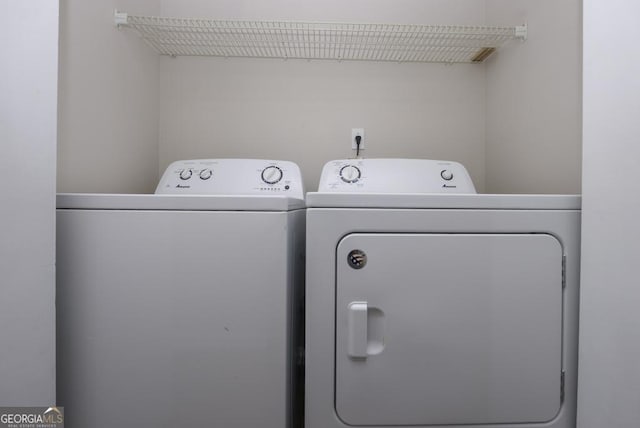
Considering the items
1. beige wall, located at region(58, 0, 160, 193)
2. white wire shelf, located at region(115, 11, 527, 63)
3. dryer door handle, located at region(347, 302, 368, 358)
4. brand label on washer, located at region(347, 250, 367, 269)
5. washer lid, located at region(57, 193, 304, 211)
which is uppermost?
white wire shelf, located at region(115, 11, 527, 63)

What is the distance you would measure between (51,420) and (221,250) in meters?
0.59

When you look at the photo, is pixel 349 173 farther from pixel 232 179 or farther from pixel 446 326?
pixel 446 326

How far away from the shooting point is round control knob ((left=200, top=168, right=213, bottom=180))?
1.38m

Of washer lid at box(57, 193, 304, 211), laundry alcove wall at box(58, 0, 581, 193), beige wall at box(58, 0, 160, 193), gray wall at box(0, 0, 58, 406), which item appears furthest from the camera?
laundry alcove wall at box(58, 0, 581, 193)

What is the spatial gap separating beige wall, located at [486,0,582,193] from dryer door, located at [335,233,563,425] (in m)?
0.48

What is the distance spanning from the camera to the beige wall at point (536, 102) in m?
1.13

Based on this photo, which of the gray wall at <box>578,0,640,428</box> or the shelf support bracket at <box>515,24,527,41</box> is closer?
the gray wall at <box>578,0,640,428</box>

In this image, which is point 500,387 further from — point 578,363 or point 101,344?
point 101,344

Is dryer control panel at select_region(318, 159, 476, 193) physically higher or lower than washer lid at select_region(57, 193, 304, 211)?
higher

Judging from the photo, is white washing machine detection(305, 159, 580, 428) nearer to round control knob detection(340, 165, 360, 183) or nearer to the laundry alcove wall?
round control knob detection(340, 165, 360, 183)

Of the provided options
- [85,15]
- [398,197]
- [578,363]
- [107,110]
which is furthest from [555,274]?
[85,15]

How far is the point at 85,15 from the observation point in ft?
3.83

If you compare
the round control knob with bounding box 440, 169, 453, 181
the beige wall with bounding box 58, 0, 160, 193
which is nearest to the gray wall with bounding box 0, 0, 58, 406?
the beige wall with bounding box 58, 0, 160, 193

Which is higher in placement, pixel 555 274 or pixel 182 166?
pixel 182 166
